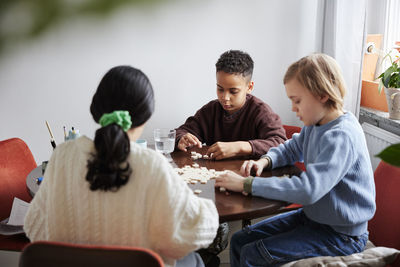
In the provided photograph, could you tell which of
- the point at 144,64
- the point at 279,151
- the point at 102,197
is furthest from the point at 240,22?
the point at 102,197

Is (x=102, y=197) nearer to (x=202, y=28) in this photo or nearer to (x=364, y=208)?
(x=364, y=208)

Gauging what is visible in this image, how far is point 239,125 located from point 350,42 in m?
1.03

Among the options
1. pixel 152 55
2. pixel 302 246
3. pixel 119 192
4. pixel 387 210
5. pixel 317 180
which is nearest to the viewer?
pixel 119 192

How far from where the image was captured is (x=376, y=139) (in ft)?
8.82

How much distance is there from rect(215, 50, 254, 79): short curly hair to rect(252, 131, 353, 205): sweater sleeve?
812 mm

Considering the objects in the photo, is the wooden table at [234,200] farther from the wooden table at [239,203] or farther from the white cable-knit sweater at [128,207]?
the white cable-knit sweater at [128,207]

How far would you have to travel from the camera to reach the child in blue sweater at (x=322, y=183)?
1.43 meters

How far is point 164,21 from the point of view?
9.20 ft

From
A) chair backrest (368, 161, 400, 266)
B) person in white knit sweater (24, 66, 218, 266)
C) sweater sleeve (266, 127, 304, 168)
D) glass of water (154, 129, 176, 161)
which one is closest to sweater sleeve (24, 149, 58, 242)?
person in white knit sweater (24, 66, 218, 266)

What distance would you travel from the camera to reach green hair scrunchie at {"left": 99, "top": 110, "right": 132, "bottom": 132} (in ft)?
3.69

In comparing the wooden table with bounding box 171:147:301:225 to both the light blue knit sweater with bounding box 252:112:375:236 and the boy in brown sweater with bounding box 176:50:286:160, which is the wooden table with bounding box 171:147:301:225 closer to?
the light blue knit sweater with bounding box 252:112:375:236

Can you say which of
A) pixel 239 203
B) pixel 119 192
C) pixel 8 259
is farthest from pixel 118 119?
pixel 8 259

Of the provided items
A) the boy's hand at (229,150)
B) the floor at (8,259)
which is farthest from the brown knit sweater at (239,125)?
the floor at (8,259)

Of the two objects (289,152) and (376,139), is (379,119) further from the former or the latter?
(289,152)
